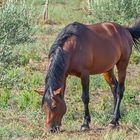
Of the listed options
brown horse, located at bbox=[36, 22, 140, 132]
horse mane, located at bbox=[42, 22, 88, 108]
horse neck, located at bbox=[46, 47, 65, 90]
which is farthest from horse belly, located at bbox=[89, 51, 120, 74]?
horse neck, located at bbox=[46, 47, 65, 90]

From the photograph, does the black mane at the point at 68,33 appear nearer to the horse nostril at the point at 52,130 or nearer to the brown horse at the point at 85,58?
the brown horse at the point at 85,58

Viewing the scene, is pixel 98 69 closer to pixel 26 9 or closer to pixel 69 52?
pixel 69 52

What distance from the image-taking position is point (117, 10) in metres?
16.8

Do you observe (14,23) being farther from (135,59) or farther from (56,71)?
(135,59)

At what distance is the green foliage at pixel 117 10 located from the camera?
16625 millimetres

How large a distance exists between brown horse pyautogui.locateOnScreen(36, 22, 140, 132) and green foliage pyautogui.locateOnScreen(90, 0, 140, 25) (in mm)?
5604

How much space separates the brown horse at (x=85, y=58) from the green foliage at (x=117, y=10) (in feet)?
18.4

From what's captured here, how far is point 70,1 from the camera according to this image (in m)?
34.9

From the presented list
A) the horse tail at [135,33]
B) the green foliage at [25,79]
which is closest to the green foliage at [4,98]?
the green foliage at [25,79]

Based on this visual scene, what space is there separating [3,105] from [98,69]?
248 cm

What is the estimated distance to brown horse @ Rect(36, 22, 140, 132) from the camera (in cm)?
840

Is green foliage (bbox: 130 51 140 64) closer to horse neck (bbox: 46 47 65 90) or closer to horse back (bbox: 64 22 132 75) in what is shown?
horse back (bbox: 64 22 132 75)

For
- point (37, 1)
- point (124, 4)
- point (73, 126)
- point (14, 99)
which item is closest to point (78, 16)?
point (37, 1)

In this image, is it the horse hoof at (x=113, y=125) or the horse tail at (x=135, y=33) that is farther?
the horse tail at (x=135, y=33)
